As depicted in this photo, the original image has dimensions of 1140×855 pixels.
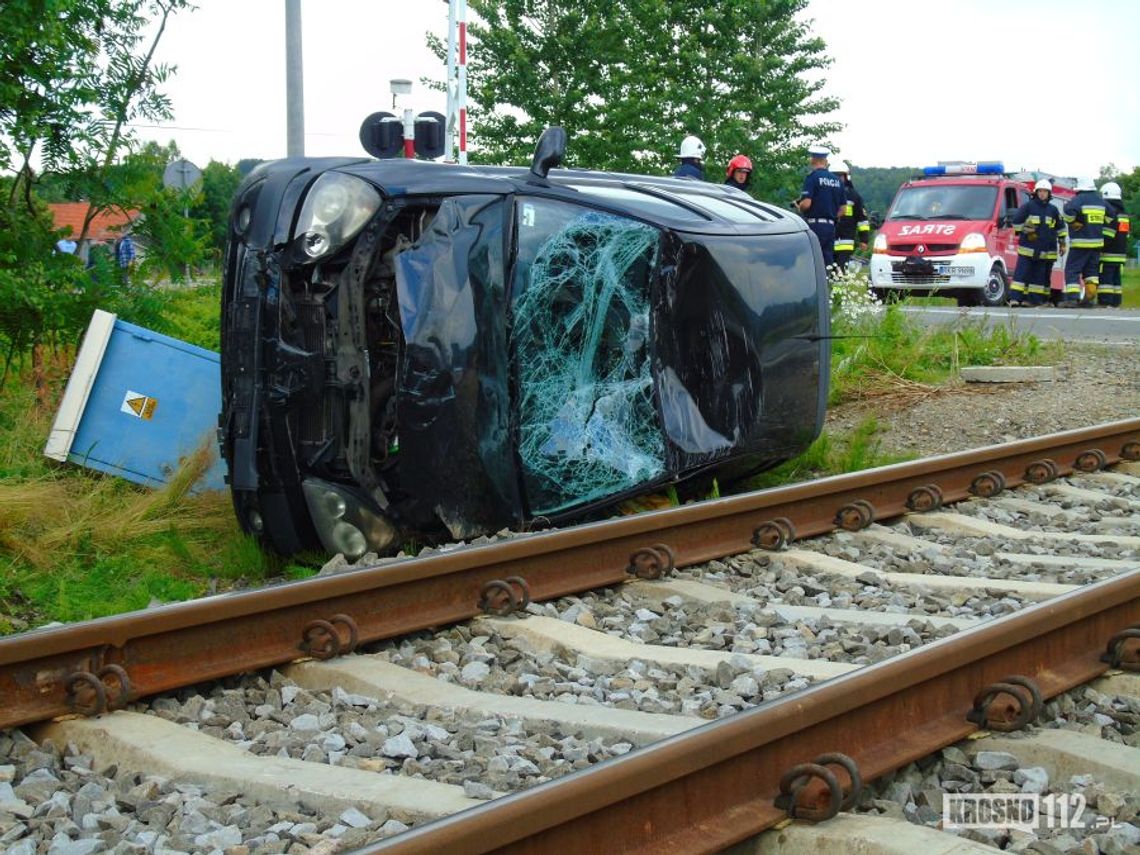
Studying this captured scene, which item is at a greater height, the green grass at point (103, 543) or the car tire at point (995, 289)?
the car tire at point (995, 289)

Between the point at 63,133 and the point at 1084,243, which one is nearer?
the point at 63,133

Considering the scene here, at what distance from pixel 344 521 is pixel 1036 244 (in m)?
18.3

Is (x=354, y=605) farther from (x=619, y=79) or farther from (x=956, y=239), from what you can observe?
(x=619, y=79)

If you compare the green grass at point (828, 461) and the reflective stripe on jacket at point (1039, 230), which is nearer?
the green grass at point (828, 461)

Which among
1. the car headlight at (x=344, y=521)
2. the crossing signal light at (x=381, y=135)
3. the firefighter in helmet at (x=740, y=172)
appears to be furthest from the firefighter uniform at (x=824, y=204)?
the car headlight at (x=344, y=521)

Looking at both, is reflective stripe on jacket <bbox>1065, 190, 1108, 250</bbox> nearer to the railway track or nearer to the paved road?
the paved road

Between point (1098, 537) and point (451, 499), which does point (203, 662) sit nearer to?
point (451, 499)

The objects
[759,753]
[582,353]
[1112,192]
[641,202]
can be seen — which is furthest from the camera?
[1112,192]

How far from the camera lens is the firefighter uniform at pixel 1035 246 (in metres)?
21.8

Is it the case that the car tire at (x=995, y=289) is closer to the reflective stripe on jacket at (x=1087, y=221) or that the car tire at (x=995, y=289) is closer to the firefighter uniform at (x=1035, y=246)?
the firefighter uniform at (x=1035, y=246)

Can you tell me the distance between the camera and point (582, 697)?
3.92 meters

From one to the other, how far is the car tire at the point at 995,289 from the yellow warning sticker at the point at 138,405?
17599 millimetres

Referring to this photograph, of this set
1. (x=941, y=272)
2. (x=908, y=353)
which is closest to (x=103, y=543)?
(x=908, y=353)

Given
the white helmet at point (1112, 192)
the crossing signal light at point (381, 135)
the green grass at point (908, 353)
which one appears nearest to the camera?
the green grass at point (908, 353)
